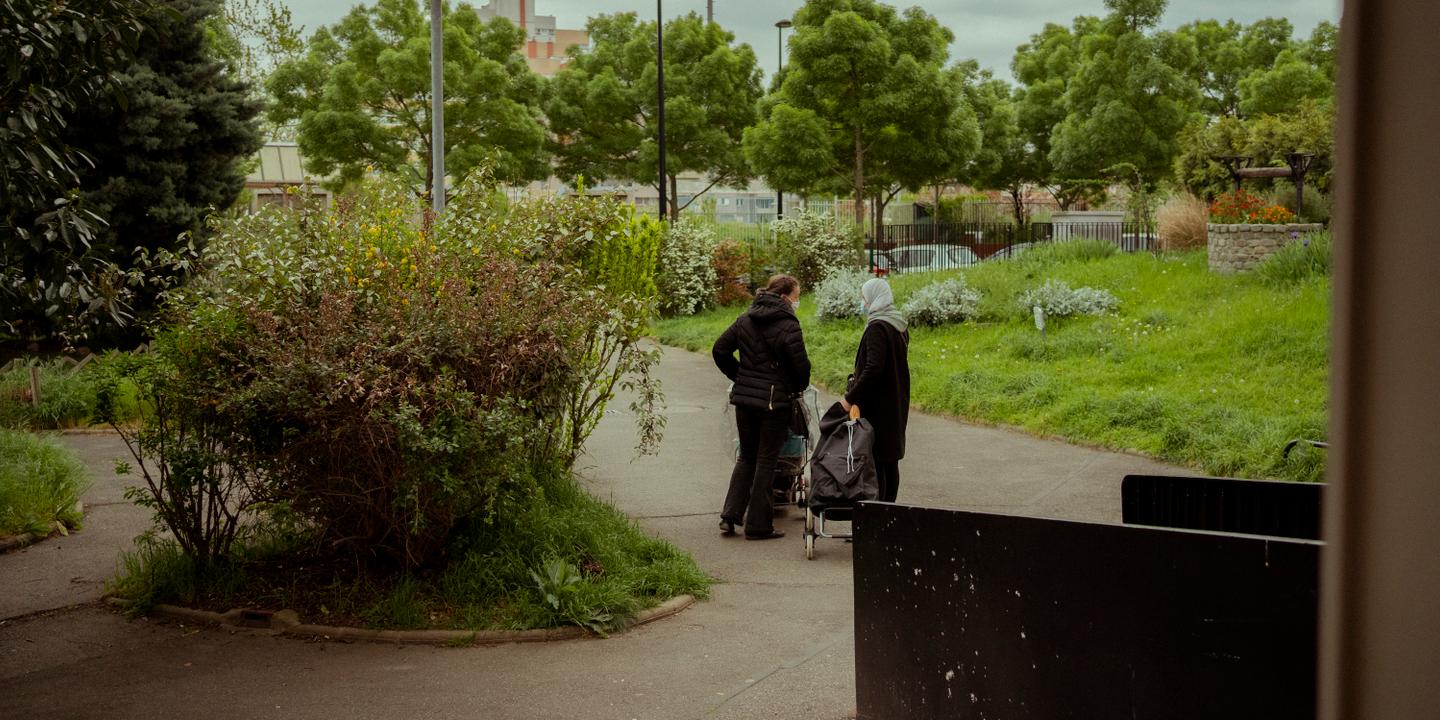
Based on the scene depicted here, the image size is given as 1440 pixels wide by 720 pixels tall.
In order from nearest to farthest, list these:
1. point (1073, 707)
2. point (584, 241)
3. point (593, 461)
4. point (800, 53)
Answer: point (1073, 707) → point (584, 241) → point (593, 461) → point (800, 53)

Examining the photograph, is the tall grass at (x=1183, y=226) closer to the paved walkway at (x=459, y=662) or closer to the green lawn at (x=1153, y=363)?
the green lawn at (x=1153, y=363)

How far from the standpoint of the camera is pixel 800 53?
33344 mm

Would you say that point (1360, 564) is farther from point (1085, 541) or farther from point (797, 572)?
point (797, 572)

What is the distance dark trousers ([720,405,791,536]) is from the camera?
8.61m

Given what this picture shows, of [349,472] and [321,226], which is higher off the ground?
[321,226]

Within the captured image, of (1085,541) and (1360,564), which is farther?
(1085,541)

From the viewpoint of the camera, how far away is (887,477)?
8734mm

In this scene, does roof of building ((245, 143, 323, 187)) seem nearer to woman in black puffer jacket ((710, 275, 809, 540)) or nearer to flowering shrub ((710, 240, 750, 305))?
flowering shrub ((710, 240, 750, 305))

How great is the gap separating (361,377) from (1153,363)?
1130 cm

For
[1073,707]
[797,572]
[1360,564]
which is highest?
[1360,564]

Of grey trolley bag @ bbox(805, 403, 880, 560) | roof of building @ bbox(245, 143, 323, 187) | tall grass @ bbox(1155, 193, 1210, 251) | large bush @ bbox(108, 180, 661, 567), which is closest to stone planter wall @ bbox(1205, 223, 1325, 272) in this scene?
tall grass @ bbox(1155, 193, 1210, 251)

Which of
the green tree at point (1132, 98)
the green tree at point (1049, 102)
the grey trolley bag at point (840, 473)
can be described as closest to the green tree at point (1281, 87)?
the green tree at point (1132, 98)

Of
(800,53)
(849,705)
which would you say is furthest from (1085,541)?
(800,53)

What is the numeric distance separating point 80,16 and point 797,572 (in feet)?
16.5
